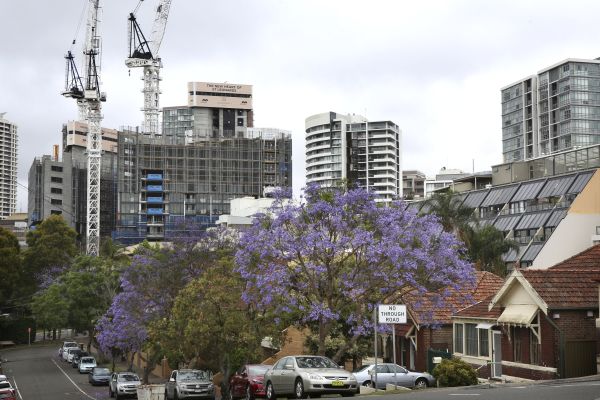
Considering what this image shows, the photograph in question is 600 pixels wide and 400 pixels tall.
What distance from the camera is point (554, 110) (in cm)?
16200

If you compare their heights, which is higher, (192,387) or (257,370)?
(257,370)

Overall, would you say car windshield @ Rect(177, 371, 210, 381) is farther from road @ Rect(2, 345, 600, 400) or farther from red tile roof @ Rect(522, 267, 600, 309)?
red tile roof @ Rect(522, 267, 600, 309)

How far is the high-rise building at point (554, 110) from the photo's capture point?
156 m

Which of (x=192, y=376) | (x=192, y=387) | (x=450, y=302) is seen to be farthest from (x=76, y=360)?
(x=450, y=302)

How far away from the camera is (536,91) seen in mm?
166000

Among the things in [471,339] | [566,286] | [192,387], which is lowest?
[192,387]

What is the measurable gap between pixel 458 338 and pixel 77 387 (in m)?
30.8

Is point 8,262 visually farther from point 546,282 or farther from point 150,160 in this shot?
point 546,282

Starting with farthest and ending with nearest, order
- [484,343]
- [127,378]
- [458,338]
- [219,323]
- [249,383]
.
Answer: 1. [127,378]
2. [458,338]
3. [219,323]
4. [484,343]
5. [249,383]

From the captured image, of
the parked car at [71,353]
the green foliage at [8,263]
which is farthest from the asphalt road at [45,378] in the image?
the green foliage at [8,263]

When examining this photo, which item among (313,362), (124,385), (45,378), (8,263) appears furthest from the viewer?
(8,263)

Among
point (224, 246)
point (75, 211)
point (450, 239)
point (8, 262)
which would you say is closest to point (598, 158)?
point (224, 246)

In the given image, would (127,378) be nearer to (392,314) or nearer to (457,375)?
(457,375)

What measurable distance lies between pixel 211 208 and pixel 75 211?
28.8 meters
